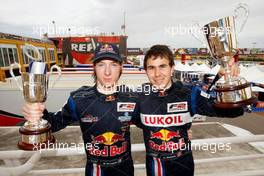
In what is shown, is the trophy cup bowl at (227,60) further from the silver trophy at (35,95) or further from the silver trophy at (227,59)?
the silver trophy at (35,95)

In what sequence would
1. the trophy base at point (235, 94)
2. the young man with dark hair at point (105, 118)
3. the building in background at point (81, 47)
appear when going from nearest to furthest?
the trophy base at point (235, 94) < the young man with dark hair at point (105, 118) < the building in background at point (81, 47)

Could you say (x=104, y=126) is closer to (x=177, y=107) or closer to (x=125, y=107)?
(x=125, y=107)

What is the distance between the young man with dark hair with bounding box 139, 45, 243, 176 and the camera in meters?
1.80

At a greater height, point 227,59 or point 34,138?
point 227,59

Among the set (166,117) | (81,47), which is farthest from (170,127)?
(81,47)

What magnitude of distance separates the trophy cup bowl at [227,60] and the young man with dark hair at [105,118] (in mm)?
698

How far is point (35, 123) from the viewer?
148 cm

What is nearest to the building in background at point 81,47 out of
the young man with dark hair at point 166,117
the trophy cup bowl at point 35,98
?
the young man with dark hair at point 166,117

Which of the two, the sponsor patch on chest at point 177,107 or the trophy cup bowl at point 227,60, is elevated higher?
the trophy cup bowl at point 227,60

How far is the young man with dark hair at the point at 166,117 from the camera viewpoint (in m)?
1.80

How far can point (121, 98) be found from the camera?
183 centimetres

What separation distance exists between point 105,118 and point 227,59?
1.04m

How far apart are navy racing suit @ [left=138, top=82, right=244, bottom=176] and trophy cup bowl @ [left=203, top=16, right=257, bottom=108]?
151mm

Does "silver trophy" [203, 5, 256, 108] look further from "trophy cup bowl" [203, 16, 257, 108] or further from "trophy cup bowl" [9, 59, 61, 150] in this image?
"trophy cup bowl" [9, 59, 61, 150]
